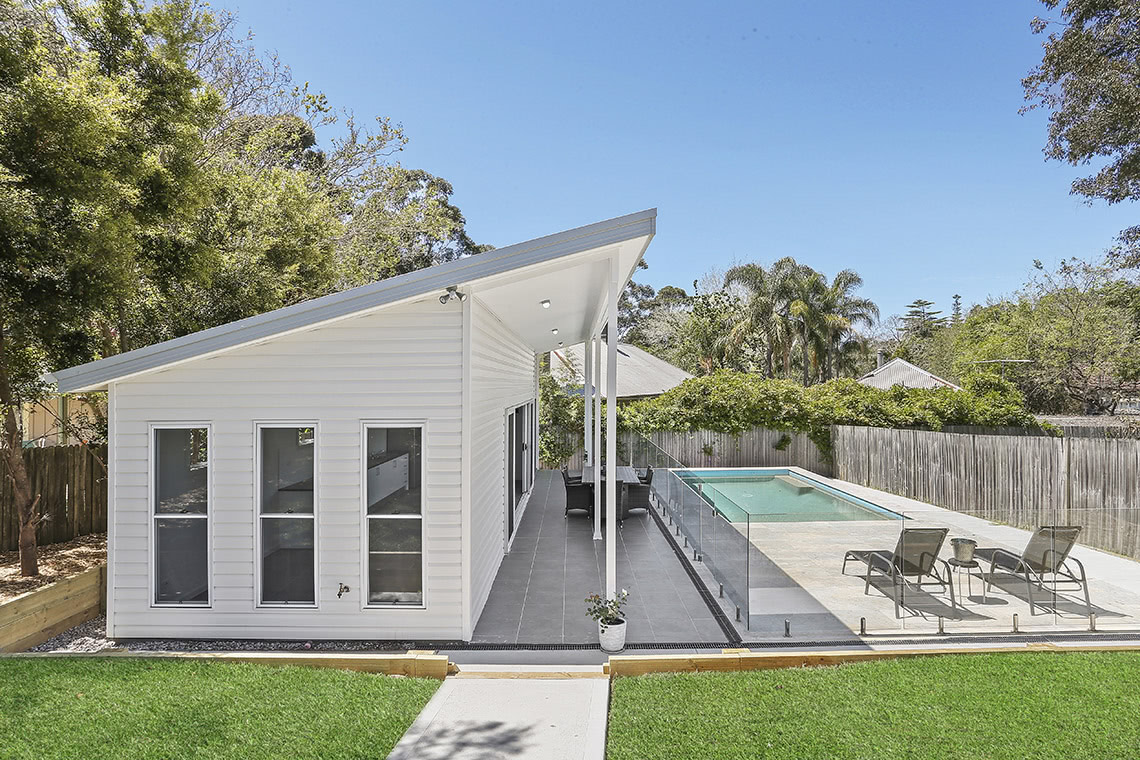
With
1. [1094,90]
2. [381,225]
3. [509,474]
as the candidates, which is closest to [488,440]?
[509,474]

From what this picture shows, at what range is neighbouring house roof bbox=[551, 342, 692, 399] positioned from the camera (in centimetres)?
2062

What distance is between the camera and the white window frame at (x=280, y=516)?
5.66 metres

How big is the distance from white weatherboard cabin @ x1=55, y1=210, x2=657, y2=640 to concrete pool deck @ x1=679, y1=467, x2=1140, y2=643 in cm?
263

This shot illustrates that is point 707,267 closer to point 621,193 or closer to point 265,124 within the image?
point 621,193

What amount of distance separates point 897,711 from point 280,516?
4.95m

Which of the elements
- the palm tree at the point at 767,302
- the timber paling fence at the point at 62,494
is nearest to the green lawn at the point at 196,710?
the timber paling fence at the point at 62,494

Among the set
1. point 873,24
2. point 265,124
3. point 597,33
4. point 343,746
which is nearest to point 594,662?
point 343,746

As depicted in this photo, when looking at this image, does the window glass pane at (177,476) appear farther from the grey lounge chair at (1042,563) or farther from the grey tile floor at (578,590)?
the grey lounge chair at (1042,563)

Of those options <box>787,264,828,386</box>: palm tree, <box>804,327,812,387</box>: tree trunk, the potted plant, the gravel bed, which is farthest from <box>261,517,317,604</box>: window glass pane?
Answer: <box>804,327,812,387</box>: tree trunk

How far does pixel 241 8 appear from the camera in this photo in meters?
12.7

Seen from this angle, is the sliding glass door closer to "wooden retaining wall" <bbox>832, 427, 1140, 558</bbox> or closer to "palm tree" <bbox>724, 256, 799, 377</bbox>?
"wooden retaining wall" <bbox>832, 427, 1140, 558</bbox>

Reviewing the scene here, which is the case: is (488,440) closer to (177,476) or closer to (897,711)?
(177,476)

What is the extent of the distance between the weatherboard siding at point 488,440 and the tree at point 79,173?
3.72 metres

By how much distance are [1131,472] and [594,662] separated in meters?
9.41
